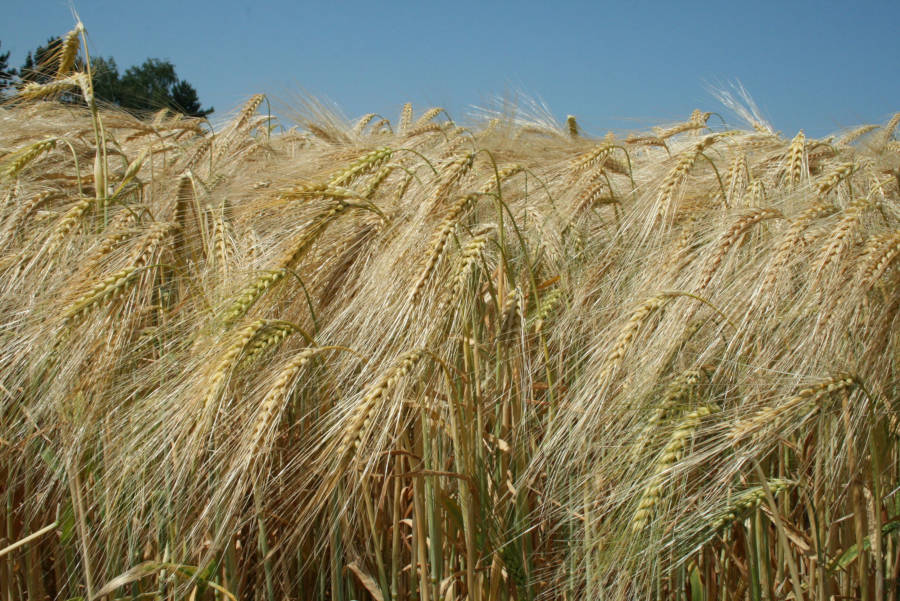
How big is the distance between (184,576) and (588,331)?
1045mm

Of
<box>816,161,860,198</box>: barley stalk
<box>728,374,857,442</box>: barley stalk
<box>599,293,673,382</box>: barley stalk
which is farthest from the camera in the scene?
<box>816,161,860,198</box>: barley stalk

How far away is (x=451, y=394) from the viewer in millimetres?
1291

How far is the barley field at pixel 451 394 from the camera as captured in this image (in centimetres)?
121

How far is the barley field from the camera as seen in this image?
3.98 ft

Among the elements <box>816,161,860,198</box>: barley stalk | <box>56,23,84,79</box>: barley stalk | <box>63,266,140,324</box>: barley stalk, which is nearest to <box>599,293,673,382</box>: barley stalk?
<box>816,161,860,198</box>: barley stalk

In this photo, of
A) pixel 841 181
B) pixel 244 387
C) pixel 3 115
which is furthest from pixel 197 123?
pixel 841 181

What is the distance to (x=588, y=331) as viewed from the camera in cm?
174

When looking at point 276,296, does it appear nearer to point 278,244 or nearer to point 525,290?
point 278,244

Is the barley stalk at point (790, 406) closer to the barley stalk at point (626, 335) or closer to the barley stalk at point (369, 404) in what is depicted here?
the barley stalk at point (626, 335)

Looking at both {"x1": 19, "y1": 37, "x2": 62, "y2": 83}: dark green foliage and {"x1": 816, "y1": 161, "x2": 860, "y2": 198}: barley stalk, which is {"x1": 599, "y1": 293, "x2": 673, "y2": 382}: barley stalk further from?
{"x1": 19, "y1": 37, "x2": 62, "y2": 83}: dark green foliage

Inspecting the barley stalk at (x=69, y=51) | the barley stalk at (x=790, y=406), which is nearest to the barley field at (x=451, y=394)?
the barley stalk at (x=790, y=406)

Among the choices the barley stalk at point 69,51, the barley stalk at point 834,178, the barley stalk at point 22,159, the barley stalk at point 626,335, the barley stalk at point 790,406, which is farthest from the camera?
the barley stalk at point 69,51

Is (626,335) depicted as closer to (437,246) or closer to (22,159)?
(437,246)

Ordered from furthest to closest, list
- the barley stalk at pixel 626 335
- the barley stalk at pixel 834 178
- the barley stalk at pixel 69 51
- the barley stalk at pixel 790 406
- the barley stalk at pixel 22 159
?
the barley stalk at pixel 69 51, the barley stalk at pixel 22 159, the barley stalk at pixel 834 178, the barley stalk at pixel 626 335, the barley stalk at pixel 790 406
